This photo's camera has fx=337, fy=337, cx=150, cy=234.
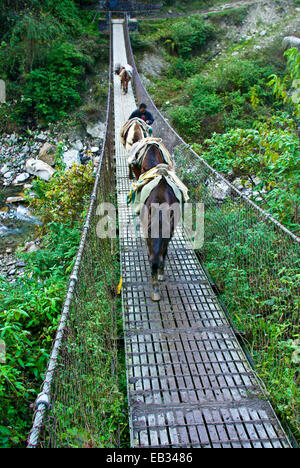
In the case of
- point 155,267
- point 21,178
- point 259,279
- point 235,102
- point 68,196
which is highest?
point 235,102

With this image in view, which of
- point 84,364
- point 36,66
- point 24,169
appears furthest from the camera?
point 36,66

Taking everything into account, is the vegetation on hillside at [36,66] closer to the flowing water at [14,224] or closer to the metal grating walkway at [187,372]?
the flowing water at [14,224]

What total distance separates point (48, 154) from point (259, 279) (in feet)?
26.0

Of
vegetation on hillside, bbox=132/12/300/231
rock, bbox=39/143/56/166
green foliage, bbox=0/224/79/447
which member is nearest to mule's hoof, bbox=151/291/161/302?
green foliage, bbox=0/224/79/447

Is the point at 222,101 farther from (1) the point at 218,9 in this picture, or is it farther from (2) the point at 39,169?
(1) the point at 218,9

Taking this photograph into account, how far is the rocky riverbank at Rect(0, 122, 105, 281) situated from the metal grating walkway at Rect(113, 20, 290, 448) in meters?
3.07

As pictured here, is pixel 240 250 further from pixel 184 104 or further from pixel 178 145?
→ pixel 184 104

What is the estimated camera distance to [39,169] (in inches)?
344

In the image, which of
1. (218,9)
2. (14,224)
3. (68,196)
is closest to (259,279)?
(68,196)

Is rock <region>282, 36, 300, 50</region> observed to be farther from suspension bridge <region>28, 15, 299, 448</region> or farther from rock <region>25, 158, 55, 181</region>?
suspension bridge <region>28, 15, 299, 448</region>

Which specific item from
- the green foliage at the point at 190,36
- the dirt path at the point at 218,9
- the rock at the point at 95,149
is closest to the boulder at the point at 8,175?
the rock at the point at 95,149

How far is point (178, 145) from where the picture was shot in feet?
17.4

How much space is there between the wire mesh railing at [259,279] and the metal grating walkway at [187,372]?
0.14 meters
